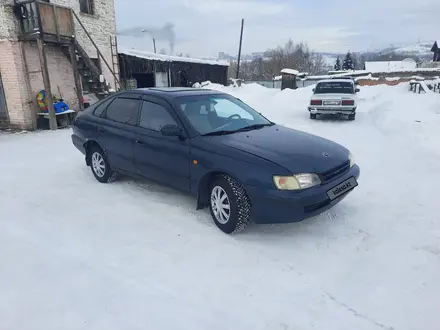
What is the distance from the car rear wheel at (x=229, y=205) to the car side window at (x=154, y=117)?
105cm

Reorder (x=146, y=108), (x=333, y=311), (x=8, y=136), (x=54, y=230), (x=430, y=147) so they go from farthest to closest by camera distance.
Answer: (x=8, y=136) → (x=430, y=147) → (x=146, y=108) → (x=54, y=230) → (x=333, y=311)

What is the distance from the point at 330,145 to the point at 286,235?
1209 millimetres

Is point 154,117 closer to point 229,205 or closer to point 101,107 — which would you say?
point 101,107

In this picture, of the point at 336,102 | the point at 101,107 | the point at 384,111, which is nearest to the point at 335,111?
the point at 336,102

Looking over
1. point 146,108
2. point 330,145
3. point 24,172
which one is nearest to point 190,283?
point 330,145

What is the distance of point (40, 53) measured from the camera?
986cm

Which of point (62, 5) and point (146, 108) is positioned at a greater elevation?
point (62, 5)

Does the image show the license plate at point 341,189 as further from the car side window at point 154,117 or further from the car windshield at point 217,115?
the car side window at point 154,117

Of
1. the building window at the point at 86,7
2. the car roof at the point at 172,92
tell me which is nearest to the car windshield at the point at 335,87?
the car roof at the point at 172,92

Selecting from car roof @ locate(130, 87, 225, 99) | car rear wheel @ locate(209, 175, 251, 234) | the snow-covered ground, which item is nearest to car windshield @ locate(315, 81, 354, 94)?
the snow-covered ground

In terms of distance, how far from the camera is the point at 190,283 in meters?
2.78

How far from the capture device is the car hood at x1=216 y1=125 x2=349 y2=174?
3.25 metres

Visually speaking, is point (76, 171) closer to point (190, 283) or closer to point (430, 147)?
point (190, 283)

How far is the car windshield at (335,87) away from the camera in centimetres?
1216
